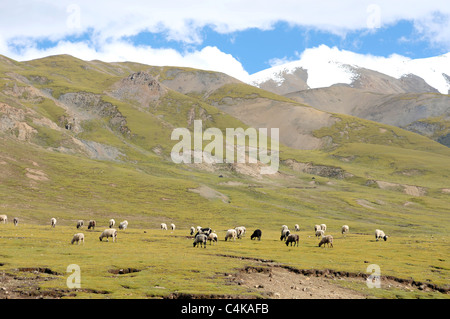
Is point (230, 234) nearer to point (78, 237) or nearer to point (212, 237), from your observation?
point (212, 237)

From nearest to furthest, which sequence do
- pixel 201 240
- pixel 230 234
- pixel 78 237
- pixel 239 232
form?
pixel 78 237, pixel 201 240, pixel 230 234, pixel 239 232

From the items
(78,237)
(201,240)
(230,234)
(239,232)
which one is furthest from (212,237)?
(78,237)

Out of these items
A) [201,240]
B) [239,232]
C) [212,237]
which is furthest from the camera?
[239,232]

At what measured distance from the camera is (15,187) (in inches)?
5344

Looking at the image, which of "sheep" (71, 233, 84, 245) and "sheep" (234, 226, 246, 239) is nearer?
"sheep" (71, 233, 84, 245)

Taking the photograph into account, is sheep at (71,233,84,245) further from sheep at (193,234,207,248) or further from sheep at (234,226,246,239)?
sheep at (234,226,246,239)

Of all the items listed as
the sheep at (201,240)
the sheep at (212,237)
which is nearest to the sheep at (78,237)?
the sheep at (201,240)

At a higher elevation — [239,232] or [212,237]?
[212,237]

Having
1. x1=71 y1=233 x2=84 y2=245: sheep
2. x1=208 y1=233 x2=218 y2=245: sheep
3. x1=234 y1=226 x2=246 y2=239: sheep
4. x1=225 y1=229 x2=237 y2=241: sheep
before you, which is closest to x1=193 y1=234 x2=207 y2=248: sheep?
x1=208 y1=233 x2=218 y2=245: sheep

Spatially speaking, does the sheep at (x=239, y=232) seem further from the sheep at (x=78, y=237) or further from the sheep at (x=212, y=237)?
the sheep at (x=78, y=237)

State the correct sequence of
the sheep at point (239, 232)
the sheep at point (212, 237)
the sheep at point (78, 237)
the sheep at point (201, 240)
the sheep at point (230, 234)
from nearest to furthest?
1. the sheep at point (78, 237)
2. the sheep at point (201, 240)
3. the sheep at point (212, 237)
4. the sheep at point (230, 234)
5. the sheep at point (239, 232)

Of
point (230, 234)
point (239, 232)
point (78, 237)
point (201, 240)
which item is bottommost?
point (239, 232)

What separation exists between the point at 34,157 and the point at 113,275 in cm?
15391
